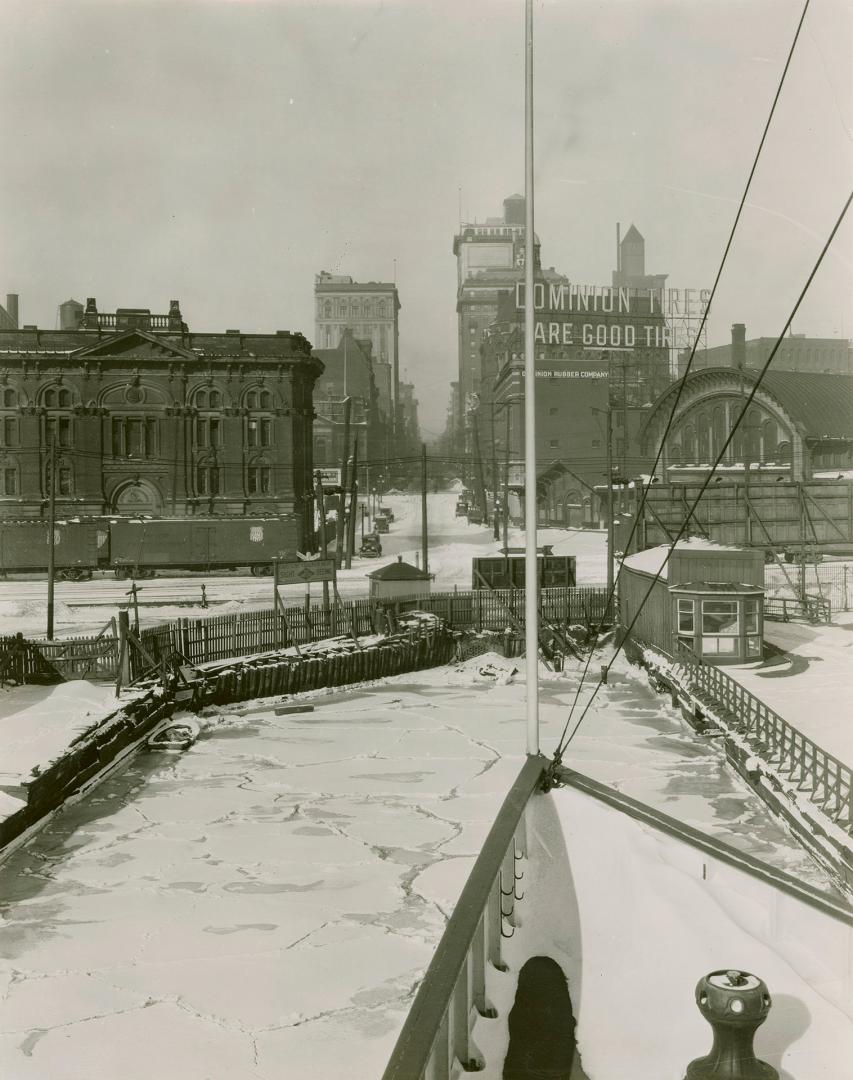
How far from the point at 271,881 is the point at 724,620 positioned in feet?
49.5

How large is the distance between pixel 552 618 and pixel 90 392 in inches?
1048

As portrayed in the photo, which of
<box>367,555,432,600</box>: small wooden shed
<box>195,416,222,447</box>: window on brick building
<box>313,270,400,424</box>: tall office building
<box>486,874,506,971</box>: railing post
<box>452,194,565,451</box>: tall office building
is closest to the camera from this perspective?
<box>486,874,506,971</box>: railing post

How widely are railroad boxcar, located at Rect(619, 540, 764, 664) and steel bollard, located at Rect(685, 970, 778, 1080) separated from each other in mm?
18980

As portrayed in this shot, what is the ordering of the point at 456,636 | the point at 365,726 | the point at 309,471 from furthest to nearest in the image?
the point at 309,471 → the point at 456,636 → the point at 365,726

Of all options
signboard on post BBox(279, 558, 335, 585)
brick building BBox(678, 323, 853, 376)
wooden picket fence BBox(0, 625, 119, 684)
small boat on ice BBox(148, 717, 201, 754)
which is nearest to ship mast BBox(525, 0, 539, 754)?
small boat on ice BBox(148, 717, 201, 754)

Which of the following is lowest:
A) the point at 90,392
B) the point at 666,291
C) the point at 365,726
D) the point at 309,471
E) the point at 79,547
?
the point at 365,726

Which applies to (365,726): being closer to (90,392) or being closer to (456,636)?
(456,636)

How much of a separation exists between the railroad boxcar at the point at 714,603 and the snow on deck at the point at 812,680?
2.38 ft

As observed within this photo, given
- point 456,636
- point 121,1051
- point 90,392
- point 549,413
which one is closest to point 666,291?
point 549,413

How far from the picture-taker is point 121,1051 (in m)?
7.93

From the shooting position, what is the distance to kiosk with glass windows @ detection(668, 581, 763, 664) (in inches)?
927

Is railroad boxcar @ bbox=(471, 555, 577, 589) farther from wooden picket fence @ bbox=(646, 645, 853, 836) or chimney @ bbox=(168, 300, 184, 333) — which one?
chimney @ bbox=(168, 300, 184, 333)

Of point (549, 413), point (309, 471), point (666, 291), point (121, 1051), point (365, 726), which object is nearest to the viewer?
point (121, 1051)

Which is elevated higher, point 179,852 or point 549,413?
point 549,413
